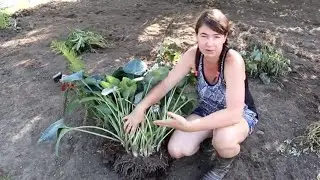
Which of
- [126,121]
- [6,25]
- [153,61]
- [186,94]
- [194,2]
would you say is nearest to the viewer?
[126,121]

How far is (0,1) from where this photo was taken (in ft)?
18.6

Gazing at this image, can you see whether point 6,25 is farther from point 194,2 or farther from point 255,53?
point 255,53

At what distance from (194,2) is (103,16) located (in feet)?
3.73

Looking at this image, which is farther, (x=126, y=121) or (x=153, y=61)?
(x=153, y=61)

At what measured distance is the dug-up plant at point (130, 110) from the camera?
2668 millimetres

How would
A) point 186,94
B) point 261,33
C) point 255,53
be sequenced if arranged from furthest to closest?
1. point 261,33
2. point 255,53
3. point 186,94

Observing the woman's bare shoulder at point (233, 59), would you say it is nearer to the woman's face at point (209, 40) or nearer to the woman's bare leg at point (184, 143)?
the woman's face at point (209, 40)

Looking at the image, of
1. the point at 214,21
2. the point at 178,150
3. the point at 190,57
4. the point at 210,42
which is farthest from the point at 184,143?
the point at 214,21

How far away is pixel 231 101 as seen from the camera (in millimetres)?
2412

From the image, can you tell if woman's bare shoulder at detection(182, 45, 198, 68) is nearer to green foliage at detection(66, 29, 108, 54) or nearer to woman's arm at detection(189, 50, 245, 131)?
woman's arm at detection(189, 50, 245, 131)

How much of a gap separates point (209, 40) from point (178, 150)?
73 cm

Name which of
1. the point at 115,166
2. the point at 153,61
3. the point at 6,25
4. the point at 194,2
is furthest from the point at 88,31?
the point at 115,166

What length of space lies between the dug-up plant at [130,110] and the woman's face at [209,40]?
37cm

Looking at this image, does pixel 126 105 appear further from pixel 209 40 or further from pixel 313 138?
pixel 313 138
